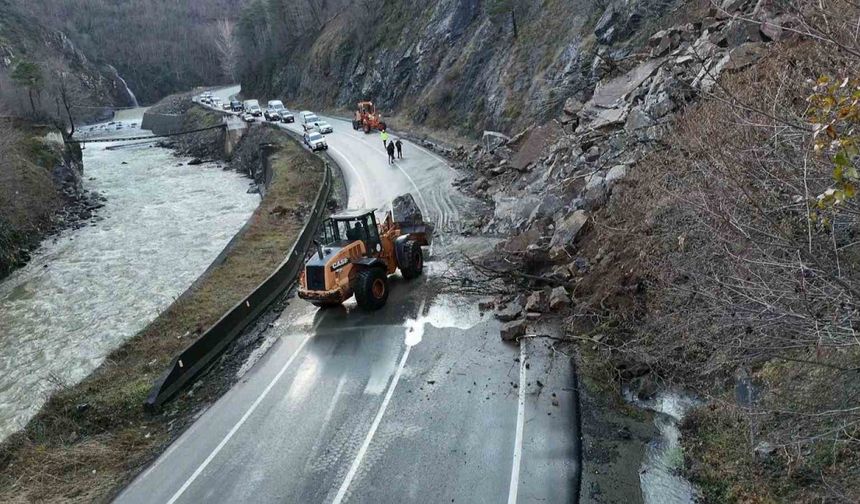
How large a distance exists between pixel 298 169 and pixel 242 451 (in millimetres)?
26677

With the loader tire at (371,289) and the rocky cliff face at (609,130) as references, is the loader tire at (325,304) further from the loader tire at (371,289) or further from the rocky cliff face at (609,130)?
the rocky cliff face at (609,130)

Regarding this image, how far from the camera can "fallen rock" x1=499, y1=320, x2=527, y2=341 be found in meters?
11.8

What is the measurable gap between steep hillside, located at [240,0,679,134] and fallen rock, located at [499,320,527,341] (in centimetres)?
1004

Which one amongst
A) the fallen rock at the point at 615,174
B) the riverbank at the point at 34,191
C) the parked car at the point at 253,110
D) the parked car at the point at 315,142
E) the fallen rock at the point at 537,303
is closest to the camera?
the fallen rock at the point at 537,303

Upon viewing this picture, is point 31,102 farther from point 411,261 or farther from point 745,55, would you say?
point 745,55

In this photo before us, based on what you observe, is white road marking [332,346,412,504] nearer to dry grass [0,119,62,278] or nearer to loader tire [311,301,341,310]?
loader tire [311,301,341,310]

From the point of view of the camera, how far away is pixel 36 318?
19.9m

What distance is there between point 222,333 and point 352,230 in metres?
4.09

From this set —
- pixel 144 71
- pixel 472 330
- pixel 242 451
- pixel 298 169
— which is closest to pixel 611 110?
pixel 472 330

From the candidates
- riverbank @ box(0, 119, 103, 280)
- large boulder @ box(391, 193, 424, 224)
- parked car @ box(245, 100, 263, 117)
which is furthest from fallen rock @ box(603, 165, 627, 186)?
parked car @ box(245, 100, 263, 117)

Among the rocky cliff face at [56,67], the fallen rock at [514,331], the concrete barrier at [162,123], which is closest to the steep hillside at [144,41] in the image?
the rocky cliff face at [56,67]

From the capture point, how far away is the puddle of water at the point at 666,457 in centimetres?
748

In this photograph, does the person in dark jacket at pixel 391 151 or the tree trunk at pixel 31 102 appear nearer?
the person in dark jacket at pixel 391 151

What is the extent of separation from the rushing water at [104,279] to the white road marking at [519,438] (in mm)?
11541
